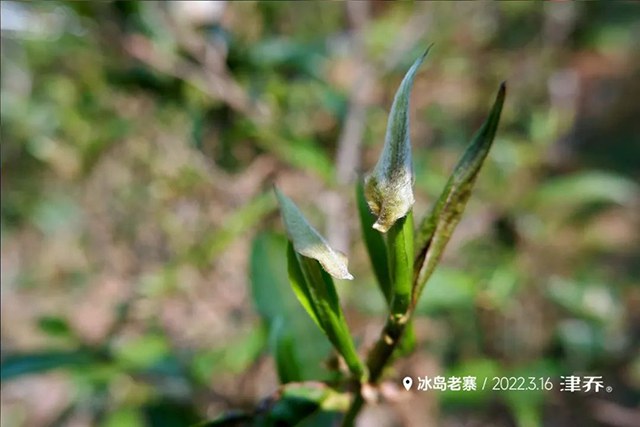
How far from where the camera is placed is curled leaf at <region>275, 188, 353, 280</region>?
26cm

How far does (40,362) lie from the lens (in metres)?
0.63

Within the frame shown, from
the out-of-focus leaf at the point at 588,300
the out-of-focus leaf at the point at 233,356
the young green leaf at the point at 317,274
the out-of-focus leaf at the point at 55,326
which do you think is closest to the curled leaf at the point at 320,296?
the young green leaf at the point at 317,274

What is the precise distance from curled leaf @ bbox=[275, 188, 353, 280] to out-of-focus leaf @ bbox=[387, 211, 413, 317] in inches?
1.0

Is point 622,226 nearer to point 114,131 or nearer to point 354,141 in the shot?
point 354,141

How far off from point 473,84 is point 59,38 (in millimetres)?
1333

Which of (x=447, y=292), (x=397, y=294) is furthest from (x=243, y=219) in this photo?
(x=397, y=294)

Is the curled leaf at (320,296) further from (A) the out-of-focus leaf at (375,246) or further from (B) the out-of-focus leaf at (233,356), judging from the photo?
(B) the out-of-focus leaf at (233,356)

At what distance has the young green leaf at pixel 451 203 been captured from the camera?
28cm

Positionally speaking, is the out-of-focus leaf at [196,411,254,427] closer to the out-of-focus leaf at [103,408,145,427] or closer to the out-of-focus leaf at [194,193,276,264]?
the out-of-focus leaf at [194,193,276,264]

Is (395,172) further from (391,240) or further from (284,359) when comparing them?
(284,359)

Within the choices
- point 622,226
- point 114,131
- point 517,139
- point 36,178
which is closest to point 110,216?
point 36,178

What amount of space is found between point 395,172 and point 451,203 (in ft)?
0.16

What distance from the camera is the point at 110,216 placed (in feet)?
4.99

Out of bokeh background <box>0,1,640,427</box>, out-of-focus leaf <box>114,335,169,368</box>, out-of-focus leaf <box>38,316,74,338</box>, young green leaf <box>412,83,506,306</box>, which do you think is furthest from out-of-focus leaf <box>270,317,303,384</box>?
out-of-focus leaf <box>38,316,74,338</box>
